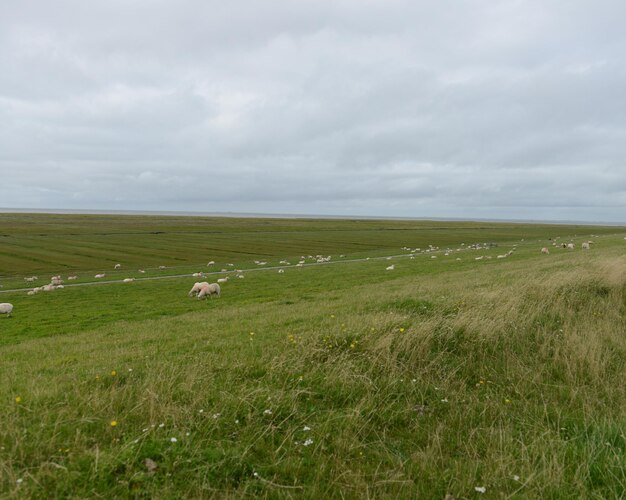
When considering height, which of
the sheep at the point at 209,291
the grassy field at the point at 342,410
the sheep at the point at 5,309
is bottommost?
the sheep at the point at 5,309

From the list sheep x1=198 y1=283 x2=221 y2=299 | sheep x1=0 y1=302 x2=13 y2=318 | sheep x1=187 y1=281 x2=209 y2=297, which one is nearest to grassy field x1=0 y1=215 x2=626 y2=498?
sheep x1=198 y1=283 x2=221 y2=299

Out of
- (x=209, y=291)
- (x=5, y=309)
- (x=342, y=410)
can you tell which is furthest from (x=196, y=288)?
(x=342, y=410)

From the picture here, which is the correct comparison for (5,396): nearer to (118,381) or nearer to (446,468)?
(118,381)

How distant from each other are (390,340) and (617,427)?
3853mm

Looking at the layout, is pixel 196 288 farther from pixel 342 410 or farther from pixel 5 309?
pixel 342 410

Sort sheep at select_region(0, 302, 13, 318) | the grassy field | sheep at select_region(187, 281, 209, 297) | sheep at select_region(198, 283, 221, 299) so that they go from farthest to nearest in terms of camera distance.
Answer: sheep at select_region(187, 281, 209, 297), sheep at select_region(198, 283, 221, 299), sheep at select_region(0, 302, 13, 318), the grassy field

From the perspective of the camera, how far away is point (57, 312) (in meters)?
25.6

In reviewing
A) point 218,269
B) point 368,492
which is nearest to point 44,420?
point 368,492

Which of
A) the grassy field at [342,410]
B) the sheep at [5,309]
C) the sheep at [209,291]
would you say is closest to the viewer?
the grassy field at [342,410]

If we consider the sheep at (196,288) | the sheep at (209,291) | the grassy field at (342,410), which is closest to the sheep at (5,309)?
the sheep at (196,288)

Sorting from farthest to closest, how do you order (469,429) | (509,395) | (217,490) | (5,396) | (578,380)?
(578,380) < (509,395) < (5,396) < (469,429) < (217,490)

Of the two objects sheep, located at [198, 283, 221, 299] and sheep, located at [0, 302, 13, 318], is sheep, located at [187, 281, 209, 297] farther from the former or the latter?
sheep, located at [0, 302, 13, 318]

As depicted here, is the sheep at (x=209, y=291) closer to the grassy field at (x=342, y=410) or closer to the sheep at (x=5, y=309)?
the sheep at (x=5, y=309)

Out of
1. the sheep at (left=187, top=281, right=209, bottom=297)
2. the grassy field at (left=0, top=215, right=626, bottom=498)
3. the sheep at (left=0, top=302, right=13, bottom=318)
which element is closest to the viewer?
the grassy field at (left=0, top=215, right=626, bottom=498)
